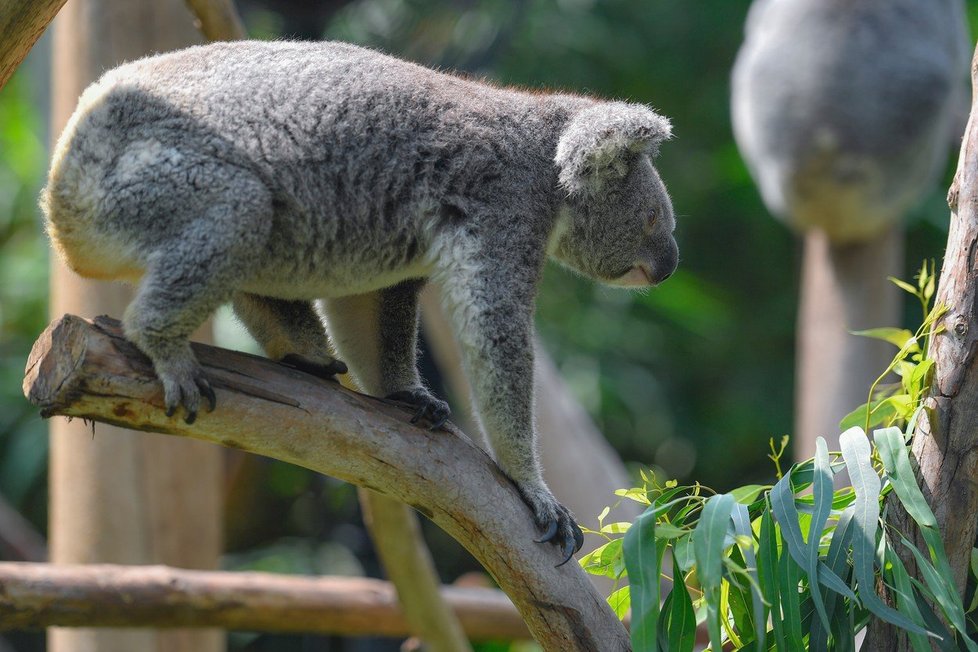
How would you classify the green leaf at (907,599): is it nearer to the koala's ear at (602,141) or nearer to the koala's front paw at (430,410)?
the koala's front paw at (430,410)

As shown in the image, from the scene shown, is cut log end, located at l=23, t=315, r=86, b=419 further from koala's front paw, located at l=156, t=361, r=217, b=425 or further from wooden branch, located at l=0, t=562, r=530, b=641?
wooden branch, located at l=0, t=562, r=530, b=641

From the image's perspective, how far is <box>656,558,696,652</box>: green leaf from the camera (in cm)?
191

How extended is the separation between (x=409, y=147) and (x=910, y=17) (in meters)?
3.10

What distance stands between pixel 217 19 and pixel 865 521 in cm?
209

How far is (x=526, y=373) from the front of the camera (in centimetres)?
222

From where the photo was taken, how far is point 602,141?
239 cm

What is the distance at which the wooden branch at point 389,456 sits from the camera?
1955 mm

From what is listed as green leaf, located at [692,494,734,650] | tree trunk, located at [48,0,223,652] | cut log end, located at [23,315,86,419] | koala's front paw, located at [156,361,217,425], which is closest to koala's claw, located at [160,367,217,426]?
koala's front paw, located at [156,361,217,425]

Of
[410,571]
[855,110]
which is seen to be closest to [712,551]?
[410,571]

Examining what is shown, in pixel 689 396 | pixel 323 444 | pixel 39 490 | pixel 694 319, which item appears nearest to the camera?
pixel 323 444

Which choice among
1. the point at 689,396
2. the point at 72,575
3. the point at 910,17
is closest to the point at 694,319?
the point at 689,396

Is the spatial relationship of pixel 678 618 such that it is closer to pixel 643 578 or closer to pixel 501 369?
pixel 643 578

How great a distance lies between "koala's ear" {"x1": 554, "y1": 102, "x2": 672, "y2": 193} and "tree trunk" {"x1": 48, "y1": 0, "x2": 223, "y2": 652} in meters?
1.66

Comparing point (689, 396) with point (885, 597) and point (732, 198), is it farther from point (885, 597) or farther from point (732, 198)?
point (885, 597)
